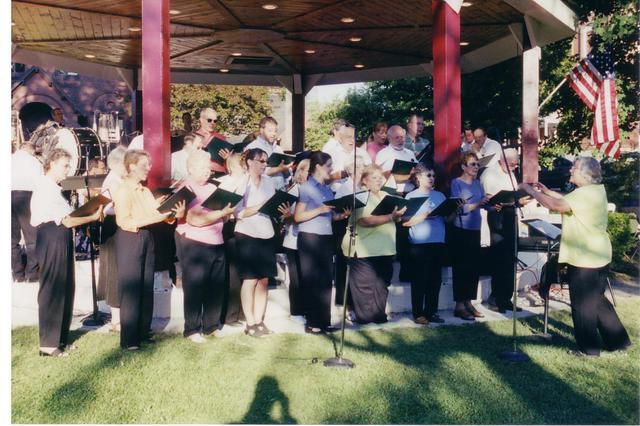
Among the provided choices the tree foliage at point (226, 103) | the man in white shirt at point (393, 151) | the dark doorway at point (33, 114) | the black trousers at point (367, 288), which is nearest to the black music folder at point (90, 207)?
the black trousers at point (367, 288)

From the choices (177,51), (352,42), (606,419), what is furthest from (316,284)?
(177,51)

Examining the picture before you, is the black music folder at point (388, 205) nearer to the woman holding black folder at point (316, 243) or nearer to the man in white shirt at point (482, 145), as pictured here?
the woman holding black folder at point (316, 243)

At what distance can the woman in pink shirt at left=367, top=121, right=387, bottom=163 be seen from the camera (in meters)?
9.48

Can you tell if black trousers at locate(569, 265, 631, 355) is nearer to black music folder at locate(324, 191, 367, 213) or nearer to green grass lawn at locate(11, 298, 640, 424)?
green grass lawn at locate(11, 298, 640, 424)

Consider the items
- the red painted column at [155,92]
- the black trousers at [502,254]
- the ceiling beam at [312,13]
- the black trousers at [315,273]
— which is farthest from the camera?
the ceiling beam at [312,13]

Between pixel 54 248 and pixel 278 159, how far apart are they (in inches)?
117

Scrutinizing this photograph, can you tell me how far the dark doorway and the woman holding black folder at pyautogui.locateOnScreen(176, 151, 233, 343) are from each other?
28.8 meters

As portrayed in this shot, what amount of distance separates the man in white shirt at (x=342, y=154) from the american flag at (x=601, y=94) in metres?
5.61

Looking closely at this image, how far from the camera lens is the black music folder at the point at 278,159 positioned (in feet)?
26.0

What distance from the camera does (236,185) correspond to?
22.5 feet

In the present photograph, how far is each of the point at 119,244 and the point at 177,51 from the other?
9.05m

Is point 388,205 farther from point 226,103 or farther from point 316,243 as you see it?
point 226,103

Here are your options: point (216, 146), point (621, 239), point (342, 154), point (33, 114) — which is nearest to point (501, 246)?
point (342, 154)

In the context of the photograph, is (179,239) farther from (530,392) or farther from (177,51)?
(177,51)
